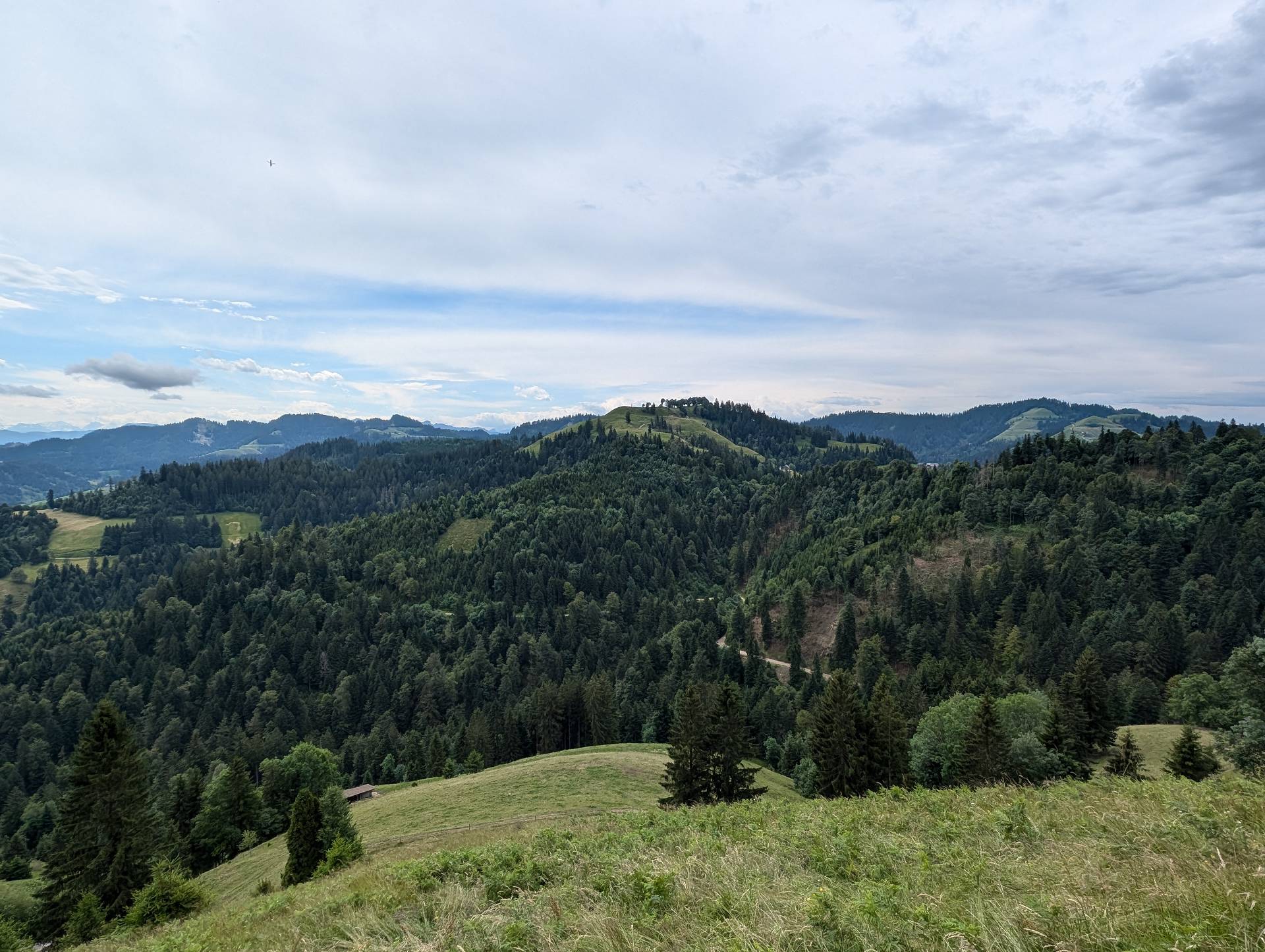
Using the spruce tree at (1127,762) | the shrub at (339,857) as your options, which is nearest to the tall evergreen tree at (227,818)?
the shrub at (339,857)

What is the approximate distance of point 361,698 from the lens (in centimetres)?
13725

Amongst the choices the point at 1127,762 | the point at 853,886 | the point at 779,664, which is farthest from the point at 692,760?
the point at 779,664

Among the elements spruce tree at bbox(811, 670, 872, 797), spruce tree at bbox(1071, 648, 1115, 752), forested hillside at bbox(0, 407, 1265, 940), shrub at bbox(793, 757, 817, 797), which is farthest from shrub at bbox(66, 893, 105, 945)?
spruce tree at bbox(1071, 648, 1115, 752)

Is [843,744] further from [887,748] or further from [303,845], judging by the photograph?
[303,845]

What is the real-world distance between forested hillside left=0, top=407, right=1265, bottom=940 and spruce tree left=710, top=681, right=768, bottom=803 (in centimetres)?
748

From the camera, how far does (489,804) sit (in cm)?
4156

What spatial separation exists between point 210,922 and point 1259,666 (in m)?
62.6

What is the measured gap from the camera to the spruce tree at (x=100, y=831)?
33.8 m

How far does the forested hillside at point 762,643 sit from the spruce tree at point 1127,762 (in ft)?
6.13

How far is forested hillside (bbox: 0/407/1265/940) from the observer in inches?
2295

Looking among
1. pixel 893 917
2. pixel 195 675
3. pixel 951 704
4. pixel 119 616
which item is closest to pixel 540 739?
pixel 951 704

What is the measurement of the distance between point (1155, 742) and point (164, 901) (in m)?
83.3

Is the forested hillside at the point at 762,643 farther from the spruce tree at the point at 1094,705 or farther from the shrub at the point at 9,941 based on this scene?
the shrub at the point at 9,941

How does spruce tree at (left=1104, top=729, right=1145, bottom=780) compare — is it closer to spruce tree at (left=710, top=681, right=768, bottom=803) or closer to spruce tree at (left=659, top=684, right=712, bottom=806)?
spruce tree at (left=710, top=681, right=768, bottom=803)
